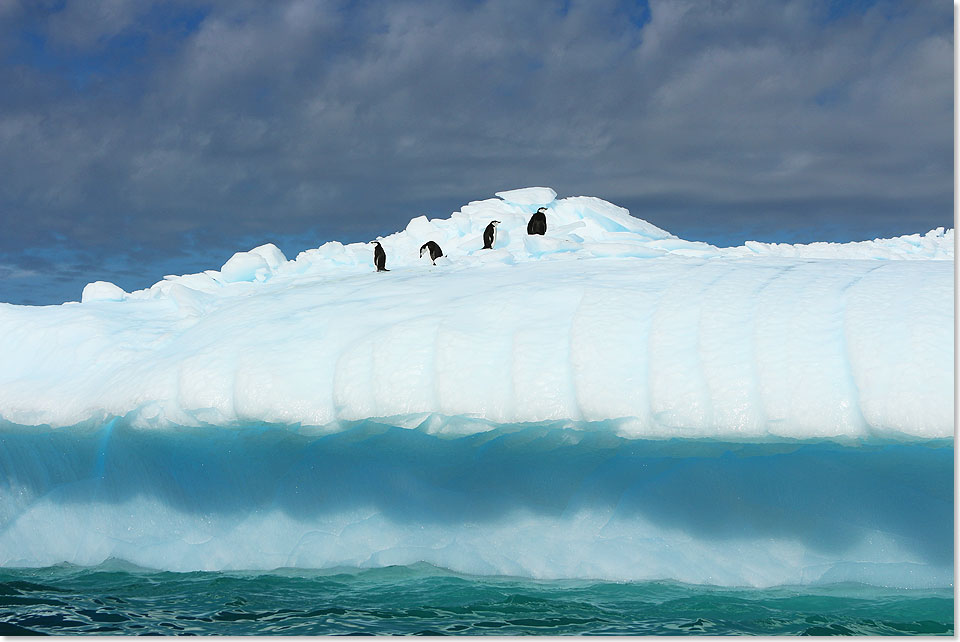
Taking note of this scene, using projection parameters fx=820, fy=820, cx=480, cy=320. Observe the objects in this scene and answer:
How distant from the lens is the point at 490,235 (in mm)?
11516

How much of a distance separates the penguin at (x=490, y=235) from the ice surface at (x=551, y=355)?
4240 millimetres

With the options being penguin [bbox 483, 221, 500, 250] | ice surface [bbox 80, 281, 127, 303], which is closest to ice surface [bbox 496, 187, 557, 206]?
penguin [bbox 483, 221, 500, 250]

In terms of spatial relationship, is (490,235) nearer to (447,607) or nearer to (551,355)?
(551,355)

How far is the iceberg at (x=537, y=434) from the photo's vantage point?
4.69 meters

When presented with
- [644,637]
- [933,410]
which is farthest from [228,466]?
[933,410]

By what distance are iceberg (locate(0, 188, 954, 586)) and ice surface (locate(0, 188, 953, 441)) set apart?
17mm

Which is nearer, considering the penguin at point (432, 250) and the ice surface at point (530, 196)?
the penguin at point (432, 250)

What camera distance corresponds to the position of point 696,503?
16.3ft

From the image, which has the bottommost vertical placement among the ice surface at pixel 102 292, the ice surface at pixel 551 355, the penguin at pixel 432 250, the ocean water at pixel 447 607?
the ocean water at pixel 447 607

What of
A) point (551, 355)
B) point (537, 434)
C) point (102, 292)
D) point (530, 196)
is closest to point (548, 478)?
point (537, 434)

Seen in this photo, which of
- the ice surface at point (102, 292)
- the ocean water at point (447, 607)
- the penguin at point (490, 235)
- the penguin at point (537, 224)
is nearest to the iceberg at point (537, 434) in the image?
the ocean water at point (447, 607)

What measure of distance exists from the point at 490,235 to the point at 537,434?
682cm

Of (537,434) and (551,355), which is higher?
(551,355)

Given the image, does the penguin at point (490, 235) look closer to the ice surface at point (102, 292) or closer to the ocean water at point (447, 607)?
Answer: the ice surface at point (102, 292)
